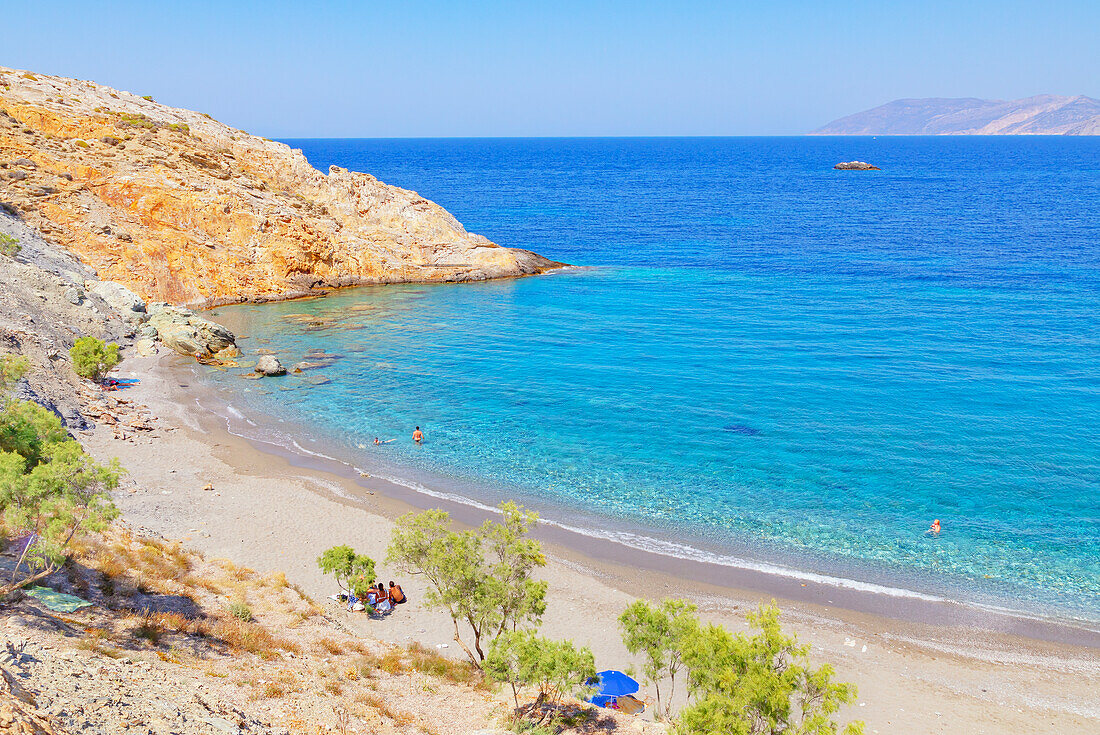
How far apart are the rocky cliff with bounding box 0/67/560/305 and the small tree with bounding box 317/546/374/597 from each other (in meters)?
43.8

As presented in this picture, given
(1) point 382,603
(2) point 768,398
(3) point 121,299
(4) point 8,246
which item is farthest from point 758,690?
(4) point 8,246

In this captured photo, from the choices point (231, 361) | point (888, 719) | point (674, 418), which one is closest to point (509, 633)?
point (888, 719)

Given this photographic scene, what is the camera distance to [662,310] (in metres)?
59.5

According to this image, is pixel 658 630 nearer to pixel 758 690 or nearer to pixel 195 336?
pixel 758 690

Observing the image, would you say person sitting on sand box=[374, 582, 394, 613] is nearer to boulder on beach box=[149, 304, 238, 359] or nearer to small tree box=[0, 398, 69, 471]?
small tree box=[0, 398, 69, 471]

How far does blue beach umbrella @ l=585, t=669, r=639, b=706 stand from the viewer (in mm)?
18047

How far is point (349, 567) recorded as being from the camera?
2261cm

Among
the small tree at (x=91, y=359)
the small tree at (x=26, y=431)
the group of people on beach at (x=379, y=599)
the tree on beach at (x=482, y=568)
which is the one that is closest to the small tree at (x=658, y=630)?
the tree on beach at (x=482, y=568)

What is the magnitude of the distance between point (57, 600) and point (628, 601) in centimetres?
1544

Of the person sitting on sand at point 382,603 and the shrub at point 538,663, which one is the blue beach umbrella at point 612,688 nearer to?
the shrub at point 538,663

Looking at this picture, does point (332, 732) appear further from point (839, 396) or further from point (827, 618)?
point (839, 396)

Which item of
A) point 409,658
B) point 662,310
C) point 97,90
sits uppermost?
point 97,90

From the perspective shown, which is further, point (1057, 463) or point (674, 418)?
point (674, 418)

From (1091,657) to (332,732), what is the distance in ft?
68.4
